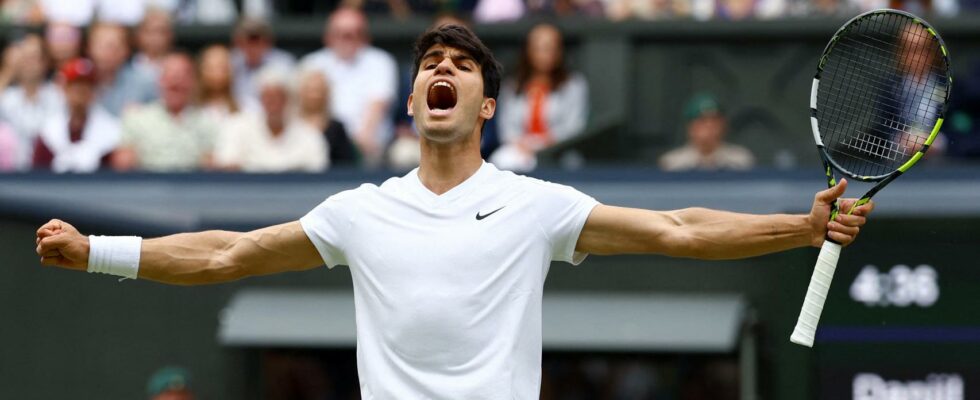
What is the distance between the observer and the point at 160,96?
39.4 ft

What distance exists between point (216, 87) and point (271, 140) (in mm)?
559

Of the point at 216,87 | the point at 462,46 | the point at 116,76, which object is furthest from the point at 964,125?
the point at 462,46

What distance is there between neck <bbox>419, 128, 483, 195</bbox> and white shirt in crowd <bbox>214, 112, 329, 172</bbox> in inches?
235

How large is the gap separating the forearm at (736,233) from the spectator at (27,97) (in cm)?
724

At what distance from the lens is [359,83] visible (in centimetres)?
1174

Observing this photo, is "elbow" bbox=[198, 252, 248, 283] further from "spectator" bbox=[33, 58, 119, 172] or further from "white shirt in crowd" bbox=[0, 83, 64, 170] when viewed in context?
"white shirt in crowd" bbox=[0, 83, 64, 170]

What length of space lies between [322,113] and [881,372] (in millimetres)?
3722

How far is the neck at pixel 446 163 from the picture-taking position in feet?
18.2

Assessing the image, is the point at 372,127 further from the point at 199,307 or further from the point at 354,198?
the point at 354,198

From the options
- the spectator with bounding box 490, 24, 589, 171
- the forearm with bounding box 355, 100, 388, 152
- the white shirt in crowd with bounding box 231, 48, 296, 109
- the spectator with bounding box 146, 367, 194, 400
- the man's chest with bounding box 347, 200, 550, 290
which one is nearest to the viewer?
the man's chest with bounding box 347, 200, 550, 290

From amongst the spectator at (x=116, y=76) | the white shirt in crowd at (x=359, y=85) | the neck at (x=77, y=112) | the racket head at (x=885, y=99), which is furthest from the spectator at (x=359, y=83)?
the racket head at (x=885, y=99)

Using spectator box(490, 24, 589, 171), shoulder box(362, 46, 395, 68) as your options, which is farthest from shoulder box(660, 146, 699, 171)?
shoulder box(362, 46, 395, 68)

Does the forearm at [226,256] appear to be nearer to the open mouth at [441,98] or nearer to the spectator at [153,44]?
the open mouth at [441,98]

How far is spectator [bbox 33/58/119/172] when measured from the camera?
11727 mm
